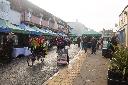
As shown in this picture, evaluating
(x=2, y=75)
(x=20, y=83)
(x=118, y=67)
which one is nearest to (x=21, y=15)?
(x=2, y=75)

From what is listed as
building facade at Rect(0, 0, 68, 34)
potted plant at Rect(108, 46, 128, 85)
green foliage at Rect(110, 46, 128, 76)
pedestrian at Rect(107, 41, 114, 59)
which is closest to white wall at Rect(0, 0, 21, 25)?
building facade at Rect(0, 0, 68, 34)

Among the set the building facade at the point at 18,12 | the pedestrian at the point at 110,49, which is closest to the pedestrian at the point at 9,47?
the building facade at the point at 18,12

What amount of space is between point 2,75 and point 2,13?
37.6 feet

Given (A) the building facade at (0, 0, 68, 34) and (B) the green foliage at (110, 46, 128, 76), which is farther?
(A) the building facade at (0, 0, 68, 34)

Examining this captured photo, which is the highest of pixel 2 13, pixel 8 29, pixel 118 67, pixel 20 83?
pixel 2 13

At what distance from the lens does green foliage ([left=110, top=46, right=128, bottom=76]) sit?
926 cm

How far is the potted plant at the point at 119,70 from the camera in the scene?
9.10m

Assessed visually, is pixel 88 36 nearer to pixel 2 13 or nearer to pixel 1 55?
pixel 2 13

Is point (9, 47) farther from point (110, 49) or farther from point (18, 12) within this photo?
point (18, 12)

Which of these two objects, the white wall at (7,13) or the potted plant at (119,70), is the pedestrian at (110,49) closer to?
the white wall at (7,13)

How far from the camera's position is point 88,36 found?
40.1 metres

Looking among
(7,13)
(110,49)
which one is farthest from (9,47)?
(110,49)

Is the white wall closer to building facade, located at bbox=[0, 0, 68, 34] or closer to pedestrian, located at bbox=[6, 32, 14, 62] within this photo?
building facade, located at bbox=[0, 0, 68, 34]

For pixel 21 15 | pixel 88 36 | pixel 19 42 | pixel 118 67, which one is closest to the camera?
pixel 118 67
